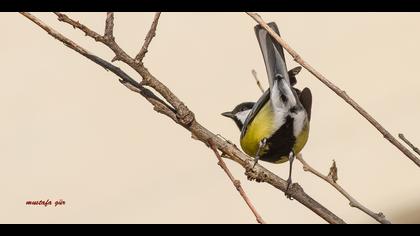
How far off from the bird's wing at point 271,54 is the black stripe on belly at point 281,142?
0.24m

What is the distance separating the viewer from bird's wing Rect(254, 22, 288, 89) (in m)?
2.21

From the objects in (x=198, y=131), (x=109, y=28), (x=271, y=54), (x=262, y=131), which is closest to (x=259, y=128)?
(x=262, y=131)

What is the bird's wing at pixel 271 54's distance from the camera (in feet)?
7.25

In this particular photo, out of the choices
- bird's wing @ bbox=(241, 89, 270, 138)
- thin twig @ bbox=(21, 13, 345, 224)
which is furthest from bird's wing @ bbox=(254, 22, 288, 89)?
thin twig @ bbox=(21, 13, 345, 224)

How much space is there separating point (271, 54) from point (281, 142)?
46cm

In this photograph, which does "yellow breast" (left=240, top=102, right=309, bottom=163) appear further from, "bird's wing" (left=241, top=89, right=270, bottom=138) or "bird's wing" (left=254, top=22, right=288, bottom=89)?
"bird's wing" (left=254, top=22, right=288, bottom=89)

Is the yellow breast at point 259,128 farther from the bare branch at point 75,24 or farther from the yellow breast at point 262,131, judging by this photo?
the bare branch at point 75,24

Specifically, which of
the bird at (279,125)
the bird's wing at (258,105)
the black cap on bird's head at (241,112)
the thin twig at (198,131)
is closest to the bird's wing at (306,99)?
the bird at (279,125)

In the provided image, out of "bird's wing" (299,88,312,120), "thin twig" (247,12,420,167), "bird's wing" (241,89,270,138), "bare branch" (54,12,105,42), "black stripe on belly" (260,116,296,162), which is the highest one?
"bird's wing" (241,89,270,138)

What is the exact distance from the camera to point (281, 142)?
2664mm

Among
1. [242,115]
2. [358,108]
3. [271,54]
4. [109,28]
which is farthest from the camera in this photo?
[242,115]

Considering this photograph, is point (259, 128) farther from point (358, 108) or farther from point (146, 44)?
point (358, 108)

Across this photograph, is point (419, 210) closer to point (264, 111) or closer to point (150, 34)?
point (264, 111)

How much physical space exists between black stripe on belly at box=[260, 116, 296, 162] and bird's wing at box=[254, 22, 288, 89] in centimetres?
24
